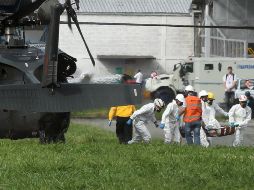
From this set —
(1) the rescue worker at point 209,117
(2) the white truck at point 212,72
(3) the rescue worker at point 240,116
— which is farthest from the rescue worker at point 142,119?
(2) the white truck at point 212,72

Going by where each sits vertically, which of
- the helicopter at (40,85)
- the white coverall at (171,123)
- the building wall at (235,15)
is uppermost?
the building wall at (235,15)

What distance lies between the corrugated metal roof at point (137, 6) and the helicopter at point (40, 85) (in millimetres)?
44763

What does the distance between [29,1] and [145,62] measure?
4805cm

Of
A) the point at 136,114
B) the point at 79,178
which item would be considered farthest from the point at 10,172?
the point at 136,114

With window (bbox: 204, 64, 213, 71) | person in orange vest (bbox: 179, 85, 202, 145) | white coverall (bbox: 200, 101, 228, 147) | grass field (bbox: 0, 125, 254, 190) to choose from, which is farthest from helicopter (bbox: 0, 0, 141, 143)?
window (bbox: 204, 64, 213, 71)

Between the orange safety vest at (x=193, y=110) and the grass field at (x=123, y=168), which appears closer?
the grass field at (x=123, y=168)

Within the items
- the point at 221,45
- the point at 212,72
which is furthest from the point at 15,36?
the point at 221,45

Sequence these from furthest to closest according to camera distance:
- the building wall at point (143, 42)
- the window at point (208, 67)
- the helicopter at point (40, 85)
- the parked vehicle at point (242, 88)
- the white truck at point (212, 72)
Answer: the building wall at point (143, 42) → the window at point (208, 67) → the white truck at point (212, 72) → the parked vehicle at point (242, 88) → the helicopter at point (40, 85)

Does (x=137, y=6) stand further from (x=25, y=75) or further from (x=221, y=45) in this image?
(x=25, y=75)

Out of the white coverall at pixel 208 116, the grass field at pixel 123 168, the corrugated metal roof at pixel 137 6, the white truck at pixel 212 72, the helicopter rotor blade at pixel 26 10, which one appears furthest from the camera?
the corrugated metal roof at pixel 137 6

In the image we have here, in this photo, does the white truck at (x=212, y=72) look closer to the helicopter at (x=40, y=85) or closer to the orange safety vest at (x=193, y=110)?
the orange safety vest at (x=193, y=110)

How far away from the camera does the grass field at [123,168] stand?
9422mm

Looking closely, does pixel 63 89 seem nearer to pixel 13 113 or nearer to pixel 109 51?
pixel 13 113

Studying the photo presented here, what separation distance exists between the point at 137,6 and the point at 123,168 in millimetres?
49009
